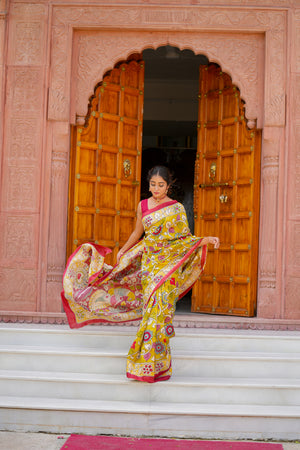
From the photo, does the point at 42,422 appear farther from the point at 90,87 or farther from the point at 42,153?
the point at 90,87

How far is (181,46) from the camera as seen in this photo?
5.55m

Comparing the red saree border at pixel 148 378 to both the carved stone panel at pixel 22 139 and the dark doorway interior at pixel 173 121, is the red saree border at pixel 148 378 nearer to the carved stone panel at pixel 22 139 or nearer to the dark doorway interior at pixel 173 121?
the carved stone panel at pixel 22 139

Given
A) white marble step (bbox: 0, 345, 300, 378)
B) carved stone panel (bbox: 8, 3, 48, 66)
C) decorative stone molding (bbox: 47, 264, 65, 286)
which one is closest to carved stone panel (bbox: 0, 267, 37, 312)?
decorative stone molding (bbox: 47, 264, 65, 286)

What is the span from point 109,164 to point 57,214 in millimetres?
859

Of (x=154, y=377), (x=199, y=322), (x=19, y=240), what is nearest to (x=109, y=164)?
(x=19, y=240)

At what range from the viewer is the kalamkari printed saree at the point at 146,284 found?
371cm

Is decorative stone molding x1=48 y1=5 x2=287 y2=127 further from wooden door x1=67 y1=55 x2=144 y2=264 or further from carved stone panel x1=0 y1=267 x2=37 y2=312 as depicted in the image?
carved stone panel x1=0 y1=267 x2=37 y2=312

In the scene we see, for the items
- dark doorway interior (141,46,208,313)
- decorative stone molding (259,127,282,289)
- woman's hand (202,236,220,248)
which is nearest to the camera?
woman's hand (202,236,220,248)

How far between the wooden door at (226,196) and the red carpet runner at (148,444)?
2.31 m

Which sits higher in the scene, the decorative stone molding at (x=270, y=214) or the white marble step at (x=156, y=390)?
the decorative stone molding at (x=270, y=214)

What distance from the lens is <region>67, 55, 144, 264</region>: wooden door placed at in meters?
5.64

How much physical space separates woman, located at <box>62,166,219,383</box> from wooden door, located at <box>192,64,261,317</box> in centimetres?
162

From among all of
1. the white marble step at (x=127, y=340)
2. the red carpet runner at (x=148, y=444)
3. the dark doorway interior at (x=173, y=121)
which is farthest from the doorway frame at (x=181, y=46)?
the dark doorway interior at (x=173, y=121)

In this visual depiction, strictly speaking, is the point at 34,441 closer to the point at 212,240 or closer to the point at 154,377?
the point at 154,377
